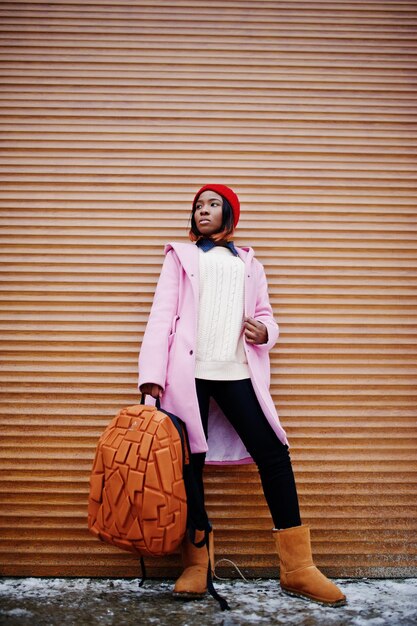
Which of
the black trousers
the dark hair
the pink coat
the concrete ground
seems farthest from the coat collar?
the concrete ground

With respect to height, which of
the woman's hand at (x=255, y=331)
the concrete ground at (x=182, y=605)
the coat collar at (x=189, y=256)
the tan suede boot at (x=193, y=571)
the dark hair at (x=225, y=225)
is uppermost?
the dark hair at (x=225, y=225)

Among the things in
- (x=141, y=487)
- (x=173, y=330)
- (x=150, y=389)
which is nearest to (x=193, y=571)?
(x=141, y=487)

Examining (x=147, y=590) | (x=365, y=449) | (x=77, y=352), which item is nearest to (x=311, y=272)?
(x=365, y=449)

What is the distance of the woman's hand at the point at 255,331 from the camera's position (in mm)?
2311

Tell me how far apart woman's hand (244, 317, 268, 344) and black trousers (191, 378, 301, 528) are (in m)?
0.22

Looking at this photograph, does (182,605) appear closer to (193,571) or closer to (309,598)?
(193,571)

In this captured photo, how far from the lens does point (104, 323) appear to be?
8.92 ft

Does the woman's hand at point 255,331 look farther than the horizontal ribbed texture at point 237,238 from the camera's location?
No

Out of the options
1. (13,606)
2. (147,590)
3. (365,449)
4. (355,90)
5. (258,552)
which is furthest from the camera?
(355,90)

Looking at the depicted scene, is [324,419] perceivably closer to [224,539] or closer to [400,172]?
[224,539]

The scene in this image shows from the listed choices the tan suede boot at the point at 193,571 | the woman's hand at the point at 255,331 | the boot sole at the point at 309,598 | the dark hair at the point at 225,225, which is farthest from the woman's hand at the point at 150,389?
the boot sole at the point at 309,598

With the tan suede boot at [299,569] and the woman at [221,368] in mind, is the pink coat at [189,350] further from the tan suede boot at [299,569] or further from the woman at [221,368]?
the tan suede boot at [299,569]

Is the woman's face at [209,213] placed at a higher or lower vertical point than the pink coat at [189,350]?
higher

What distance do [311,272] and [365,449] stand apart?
3.67ft
